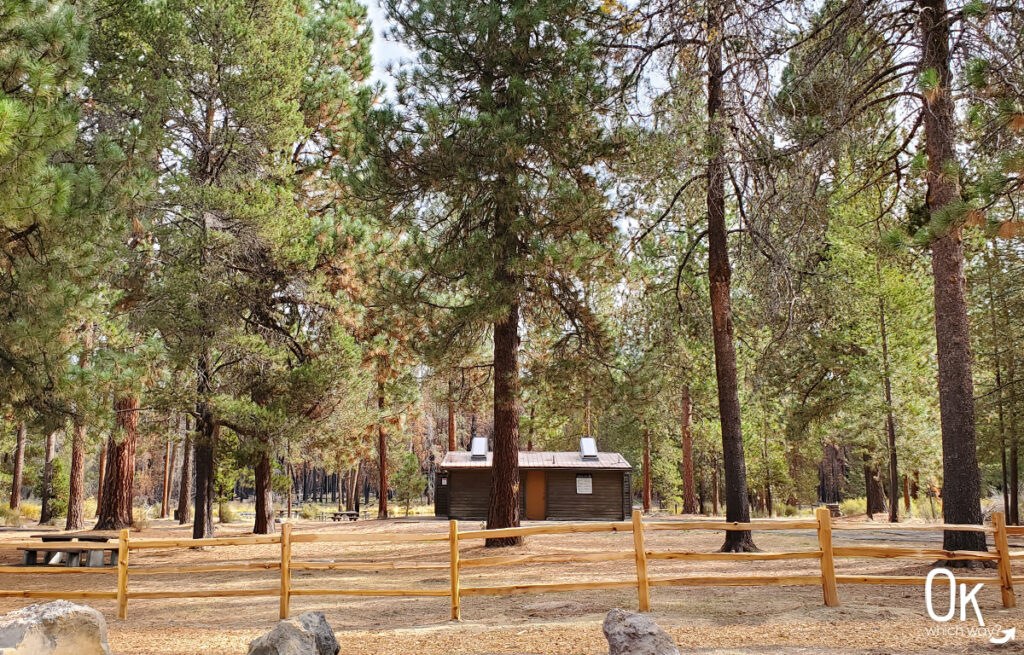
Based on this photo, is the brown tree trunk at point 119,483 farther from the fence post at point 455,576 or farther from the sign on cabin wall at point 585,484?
the sign on cabin wall at point 585,484

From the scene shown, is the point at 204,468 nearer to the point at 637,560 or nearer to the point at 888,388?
the point at 637,560

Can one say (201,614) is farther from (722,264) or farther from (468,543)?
(722,264)

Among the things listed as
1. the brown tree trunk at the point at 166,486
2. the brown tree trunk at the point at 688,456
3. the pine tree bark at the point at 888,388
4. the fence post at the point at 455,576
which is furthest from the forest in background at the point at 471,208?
the brown tree trunk at the point at 166,486

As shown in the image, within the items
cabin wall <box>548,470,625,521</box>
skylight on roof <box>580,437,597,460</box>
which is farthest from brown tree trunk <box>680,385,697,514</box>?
skylight on roof <box>580,437,597,460</box>

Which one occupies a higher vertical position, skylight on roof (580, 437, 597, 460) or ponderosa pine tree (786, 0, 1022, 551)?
ponderosa pine tree (786, 0, 1022, 551)

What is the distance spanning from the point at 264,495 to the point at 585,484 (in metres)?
12.5

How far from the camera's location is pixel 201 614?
9.30 m

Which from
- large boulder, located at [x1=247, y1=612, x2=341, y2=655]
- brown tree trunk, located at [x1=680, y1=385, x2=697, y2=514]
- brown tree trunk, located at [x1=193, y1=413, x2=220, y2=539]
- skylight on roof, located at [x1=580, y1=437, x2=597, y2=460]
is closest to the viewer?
large boulder, located at [x1=247, y1=612, x2=341, y2=655]

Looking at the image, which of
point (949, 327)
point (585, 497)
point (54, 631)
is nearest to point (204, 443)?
point (54, 631)

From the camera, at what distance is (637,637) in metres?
5.83

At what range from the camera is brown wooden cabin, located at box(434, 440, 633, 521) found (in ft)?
86.8

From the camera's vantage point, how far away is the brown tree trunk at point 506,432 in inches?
551

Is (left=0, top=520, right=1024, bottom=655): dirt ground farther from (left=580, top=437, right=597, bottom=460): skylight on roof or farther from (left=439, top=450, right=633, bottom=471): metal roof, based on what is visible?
(left=580, top=437, right=597, bottom=460): skylight on roof

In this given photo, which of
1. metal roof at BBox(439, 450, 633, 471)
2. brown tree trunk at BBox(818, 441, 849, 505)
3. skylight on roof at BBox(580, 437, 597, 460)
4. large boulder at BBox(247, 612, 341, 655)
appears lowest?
brown tree trunk at BBox(818, 441, 849, 505)
